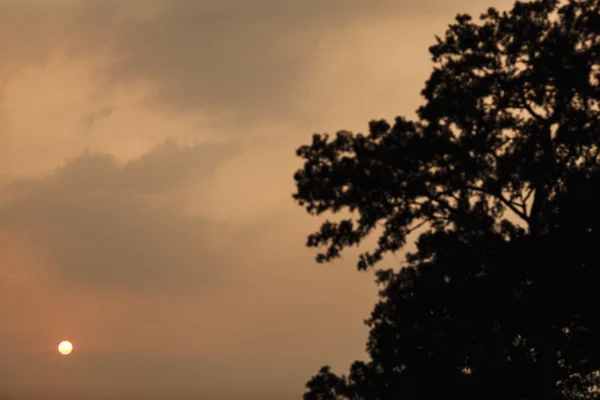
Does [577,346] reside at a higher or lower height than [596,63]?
lower

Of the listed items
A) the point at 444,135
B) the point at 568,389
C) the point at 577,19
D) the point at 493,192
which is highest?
the point at 577,19

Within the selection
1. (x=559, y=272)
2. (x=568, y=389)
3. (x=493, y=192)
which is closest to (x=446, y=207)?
(x=493, y=192)

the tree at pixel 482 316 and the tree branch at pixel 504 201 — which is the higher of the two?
the tree branch at pixel 504 201

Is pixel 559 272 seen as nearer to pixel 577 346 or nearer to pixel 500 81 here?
pixel 577 346

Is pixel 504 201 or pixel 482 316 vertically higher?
pixel 504 201

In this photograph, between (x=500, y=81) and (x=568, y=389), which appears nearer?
(x=500, y=81)

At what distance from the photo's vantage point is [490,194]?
26.7 metres

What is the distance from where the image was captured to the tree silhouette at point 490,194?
2558cm

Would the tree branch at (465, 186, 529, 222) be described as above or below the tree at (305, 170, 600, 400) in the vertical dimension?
above

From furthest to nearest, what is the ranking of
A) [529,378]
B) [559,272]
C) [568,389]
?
[568,389]
[529,378]
[559,272]

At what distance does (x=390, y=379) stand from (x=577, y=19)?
12607 millimetres

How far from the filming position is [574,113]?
85.0 feet

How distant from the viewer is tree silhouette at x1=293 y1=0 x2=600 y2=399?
2558 cm

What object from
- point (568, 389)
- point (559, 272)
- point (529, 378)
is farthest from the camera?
point (568, 389)
